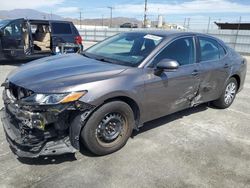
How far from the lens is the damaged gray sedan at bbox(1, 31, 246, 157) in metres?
2.99

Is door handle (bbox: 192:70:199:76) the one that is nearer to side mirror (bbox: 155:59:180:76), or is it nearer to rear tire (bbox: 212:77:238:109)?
side mirror (bbox: 155:59:180:76)

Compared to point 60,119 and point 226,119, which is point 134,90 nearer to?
point 60,119

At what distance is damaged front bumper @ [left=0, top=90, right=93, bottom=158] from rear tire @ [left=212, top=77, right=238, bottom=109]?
3413 millimetres

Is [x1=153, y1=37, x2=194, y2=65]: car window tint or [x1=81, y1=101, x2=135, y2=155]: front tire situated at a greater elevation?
[x1=153, y1=37, x2=194, y2=65]: car window tint

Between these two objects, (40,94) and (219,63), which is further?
(219,63)

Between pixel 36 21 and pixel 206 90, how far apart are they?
7.36 metres

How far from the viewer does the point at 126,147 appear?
149 inches

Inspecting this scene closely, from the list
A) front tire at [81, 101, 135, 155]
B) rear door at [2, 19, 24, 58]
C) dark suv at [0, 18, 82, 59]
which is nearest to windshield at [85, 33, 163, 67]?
front tire at [81, 101, 135, 155]

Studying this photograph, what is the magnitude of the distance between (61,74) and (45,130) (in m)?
0.72

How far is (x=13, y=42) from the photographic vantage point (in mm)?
9453

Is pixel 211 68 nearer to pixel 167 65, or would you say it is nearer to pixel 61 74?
pixel 167 65

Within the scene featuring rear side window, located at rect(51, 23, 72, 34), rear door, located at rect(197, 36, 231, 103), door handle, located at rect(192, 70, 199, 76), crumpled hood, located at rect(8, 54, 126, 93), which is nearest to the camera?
crumpled hood, located at rect(8, 54, 126, 93)

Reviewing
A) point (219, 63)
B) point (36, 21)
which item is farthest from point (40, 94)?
point (36, 21)

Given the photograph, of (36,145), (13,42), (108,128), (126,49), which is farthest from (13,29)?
(36,145)
